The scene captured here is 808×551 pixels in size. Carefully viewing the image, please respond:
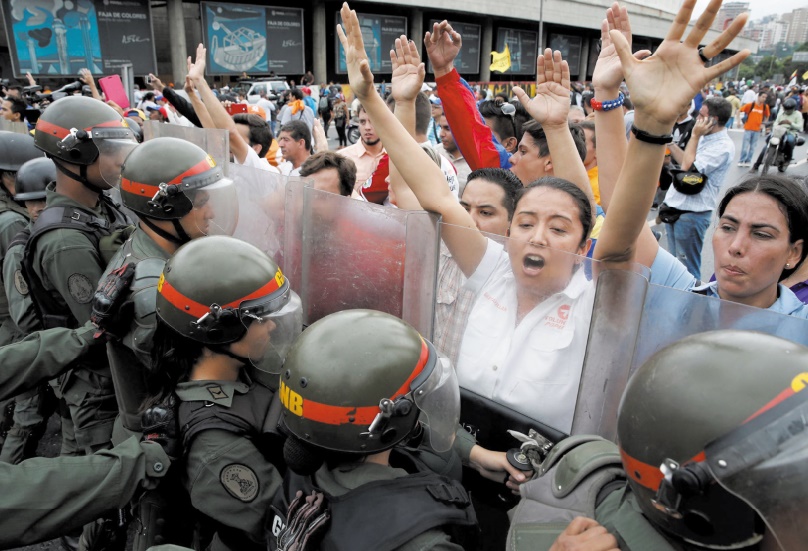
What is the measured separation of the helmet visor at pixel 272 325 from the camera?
1949 millimetres

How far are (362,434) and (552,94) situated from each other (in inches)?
73.4

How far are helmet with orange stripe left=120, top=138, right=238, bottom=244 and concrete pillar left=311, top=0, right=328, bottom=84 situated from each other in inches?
1256

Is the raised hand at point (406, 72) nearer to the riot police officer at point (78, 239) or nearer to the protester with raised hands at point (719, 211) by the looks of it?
the protester with raised hands at point (719, 211)

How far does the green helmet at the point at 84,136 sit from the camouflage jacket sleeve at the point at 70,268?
22.0 inches

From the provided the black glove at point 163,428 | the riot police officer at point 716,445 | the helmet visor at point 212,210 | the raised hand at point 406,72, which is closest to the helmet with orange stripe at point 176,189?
the helmet visor at point 212,210

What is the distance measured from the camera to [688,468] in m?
0.97

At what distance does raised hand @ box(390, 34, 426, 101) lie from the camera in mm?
2625

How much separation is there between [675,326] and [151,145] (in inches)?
91.0

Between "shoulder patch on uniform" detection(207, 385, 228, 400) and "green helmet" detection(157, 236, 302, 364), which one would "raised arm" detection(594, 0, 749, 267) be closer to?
"green helmet" detection(157, 236, 302, 364)

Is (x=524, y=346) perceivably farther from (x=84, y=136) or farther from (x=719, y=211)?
(x=84, y=136)

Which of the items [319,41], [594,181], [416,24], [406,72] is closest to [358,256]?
[406,72]

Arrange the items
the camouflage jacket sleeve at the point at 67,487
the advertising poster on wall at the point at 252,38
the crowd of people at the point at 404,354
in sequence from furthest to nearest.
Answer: the advertising poster on wall at the point at 252,38 < the camouflage jacket sleeve at the point at 67,487 < the crowd of people at the point at 404,354

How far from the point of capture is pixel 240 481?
1.70 meters

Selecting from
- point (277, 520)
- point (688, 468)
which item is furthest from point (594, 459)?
point (277, 520)
